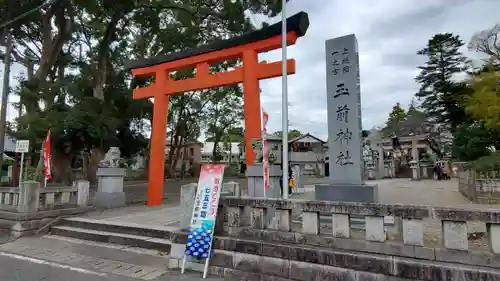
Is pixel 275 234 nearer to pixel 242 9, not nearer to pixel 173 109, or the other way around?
pixel 242 9

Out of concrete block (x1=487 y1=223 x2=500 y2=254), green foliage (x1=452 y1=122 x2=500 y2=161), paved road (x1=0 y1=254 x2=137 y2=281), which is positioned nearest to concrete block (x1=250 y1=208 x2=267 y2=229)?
paved road (x1=0 y1=254 x2=137 y2=281)

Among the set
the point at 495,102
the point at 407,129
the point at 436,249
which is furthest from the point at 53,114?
the point at 407,129

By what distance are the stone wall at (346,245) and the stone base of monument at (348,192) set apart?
1.39m

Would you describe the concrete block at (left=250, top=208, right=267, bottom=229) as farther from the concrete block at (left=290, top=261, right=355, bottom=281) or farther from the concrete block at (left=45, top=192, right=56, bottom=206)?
the concrete block at (left=45, top=192, right=56, bottom=206)

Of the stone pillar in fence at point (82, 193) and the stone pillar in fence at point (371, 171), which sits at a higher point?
the stone pillar in fence at point (371, 171)

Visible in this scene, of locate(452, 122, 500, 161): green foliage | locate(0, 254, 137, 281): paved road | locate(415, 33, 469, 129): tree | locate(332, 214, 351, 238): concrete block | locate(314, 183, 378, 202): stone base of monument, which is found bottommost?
locate(0, 254, 137, 281): paved road

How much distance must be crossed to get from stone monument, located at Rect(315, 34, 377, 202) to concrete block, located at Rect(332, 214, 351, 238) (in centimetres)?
258

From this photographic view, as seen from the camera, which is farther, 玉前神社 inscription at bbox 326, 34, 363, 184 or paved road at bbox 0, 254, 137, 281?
玉前神社 inscription at bbox 326, 34, 363, 184

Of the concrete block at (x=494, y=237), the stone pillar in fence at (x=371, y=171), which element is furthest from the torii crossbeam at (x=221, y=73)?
the stone pillar in fence at (x=371, y=171)

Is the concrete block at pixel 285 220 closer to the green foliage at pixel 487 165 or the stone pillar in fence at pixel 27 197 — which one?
the stone pillar in fence at pixel 27 197

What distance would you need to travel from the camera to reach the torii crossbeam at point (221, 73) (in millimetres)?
8977

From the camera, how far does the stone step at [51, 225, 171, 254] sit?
20.8ft

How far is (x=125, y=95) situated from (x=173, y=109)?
9349mm

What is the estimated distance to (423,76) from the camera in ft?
107
